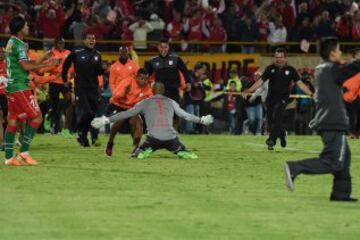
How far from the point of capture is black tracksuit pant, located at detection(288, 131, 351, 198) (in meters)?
13.2

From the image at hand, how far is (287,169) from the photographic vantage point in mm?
13430

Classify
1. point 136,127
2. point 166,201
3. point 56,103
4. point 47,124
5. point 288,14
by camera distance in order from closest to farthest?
1. point 166,201
2. point 136,127
3. point 56,103
4. point 47,124
5. point 288,14

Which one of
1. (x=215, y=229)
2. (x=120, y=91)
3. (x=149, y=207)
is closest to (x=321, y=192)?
(x=149, y=207)

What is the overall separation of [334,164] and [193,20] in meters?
22.5

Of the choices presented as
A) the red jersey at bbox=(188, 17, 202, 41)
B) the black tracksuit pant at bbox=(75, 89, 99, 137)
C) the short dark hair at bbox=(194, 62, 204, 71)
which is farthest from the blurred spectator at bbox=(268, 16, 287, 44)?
the black tracksuit pant at bbox=(75, 89, 99, 137)

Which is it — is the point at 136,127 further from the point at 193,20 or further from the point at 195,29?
the point at 193,20

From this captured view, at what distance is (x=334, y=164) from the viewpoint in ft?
43.3

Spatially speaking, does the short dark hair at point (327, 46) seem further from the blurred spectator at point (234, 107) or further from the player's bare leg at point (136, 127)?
the blurred spectator at point (234, 107)

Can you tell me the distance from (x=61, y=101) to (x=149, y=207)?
1947 centimetres

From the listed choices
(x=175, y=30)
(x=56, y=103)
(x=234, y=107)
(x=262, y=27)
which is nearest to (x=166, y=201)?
(x=56, y=103)

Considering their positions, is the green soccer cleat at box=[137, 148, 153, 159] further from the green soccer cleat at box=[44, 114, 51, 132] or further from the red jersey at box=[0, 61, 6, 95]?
the green soccer cleat at box=[44, 114, 51, 132]

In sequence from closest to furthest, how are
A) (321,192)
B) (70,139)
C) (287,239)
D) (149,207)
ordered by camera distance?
(287,239) → (149,207) → (321,192) → (70,139)

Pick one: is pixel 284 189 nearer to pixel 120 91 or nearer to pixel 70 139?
pixel 120 91

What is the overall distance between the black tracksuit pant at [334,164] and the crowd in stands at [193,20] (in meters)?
20.4
